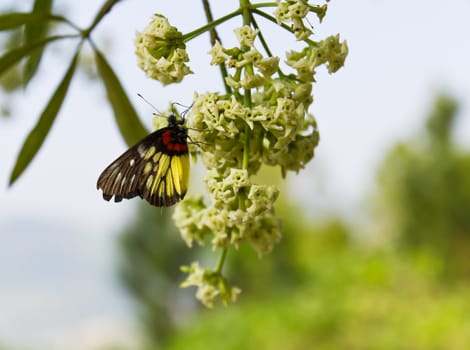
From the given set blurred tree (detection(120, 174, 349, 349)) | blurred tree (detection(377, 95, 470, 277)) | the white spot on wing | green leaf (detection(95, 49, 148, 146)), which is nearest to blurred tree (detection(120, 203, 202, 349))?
blurred tree (detection(120, 174, 349, 349))

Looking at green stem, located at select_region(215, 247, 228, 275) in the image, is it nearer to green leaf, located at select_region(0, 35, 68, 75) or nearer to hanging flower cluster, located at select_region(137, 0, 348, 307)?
hanging flower cluster, located at select_region(137, 0, 348, 307)

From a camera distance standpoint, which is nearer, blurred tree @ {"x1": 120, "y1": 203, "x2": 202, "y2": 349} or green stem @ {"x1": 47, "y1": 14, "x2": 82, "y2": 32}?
green stem @ {"x1": 47, "y1": 14, "x2": 82, "y2": 32}

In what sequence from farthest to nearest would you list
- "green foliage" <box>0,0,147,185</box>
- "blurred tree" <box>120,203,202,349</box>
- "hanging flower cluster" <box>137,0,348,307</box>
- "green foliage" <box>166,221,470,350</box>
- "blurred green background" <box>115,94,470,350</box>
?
"blurred tree" <box>120,203,202,349</box> < "blurred green background" <box>115,94,470,350</box> < "green foliage" <box>166,221,470,350</box> < "green foliage" <box>0,0,147,185</box> < "hanging flower cluster" <box>137,0,348,307</box>

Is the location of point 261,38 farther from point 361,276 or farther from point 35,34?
point 361,276

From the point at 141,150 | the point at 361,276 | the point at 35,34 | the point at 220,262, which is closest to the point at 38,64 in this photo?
the point at 35,34

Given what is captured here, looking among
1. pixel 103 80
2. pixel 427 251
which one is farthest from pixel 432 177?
pixel 103 80

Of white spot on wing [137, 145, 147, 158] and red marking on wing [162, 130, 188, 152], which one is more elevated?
red marking on wing [162, 130, 188, 152]
